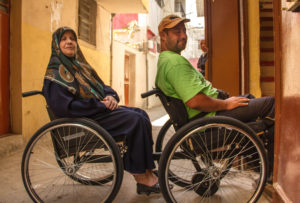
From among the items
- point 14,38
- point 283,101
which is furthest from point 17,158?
point 283,101

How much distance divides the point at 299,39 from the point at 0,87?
12.4ft

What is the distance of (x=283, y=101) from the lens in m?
1.66

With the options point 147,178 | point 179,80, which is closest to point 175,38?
point 179,80

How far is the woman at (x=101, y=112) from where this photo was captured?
186 cm

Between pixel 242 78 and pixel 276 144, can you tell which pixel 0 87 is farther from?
pixel 276 144

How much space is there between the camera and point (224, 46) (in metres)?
3.24

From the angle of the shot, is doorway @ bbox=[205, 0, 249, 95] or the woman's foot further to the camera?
doorway @ bbox=[205, 0, 249, 95]

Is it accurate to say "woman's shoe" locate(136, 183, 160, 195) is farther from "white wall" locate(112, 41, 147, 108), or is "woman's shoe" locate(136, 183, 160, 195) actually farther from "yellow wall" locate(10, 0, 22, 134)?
"white wall" locate(112, 41, 147, 108)

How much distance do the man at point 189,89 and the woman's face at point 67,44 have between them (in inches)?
30.0

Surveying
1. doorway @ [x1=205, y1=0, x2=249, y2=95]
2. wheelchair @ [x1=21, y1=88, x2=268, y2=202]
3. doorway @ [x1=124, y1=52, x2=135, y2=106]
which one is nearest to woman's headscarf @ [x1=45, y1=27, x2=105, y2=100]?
wheelchair @ [x1=21, y1=88, x2=268, y2=202]

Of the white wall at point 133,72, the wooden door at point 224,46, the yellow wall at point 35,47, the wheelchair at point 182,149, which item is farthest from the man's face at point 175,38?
the white wall at point 133,72

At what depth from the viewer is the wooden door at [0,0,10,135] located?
146 inches

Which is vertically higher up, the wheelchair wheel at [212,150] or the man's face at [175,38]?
the man's face at [175,38]

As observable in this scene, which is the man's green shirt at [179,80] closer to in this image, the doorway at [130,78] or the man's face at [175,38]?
the man's face at [175,38]
